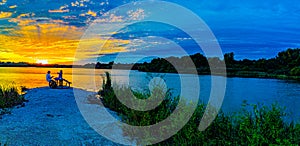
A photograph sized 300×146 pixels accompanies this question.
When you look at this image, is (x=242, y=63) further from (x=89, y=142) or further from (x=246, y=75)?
(x=89, y=142)

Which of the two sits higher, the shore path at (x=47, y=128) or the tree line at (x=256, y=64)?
the tree line at (x=256, y=64)

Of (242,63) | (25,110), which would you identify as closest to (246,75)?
(242,63)

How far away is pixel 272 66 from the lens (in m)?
85.8

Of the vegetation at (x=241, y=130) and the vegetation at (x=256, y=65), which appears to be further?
the vegetation at (x=256, y=65)

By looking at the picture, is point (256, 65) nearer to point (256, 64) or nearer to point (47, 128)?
point (256, 64)

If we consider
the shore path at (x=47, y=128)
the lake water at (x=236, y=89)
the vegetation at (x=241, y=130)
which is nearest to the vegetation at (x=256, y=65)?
the lake water at (x=236, y=89)

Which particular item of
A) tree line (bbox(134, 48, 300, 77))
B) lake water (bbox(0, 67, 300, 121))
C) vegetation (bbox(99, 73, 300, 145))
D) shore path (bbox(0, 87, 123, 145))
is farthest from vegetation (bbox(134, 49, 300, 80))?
vegetation (bbox(99, 73, 300, 145))

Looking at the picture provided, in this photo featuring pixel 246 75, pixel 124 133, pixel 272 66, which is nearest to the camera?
pixel 124 133

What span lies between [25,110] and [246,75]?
7043cm

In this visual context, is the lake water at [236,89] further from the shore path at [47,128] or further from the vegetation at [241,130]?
the shore path at [47,128]

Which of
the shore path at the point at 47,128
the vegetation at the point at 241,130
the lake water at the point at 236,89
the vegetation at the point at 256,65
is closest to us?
the vegetation at the point at 241,130

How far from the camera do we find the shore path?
7.30 m

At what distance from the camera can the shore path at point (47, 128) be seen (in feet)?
23.9

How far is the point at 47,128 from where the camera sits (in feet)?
27.9
